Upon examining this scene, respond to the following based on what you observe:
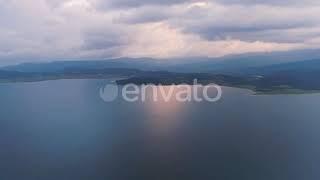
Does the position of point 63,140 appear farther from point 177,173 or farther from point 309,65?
point 309,65

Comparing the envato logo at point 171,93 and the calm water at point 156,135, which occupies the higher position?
the envato logo at point 171,93

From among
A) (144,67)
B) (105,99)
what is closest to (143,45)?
(144,67)

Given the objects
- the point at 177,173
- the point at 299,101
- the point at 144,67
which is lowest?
the point at 177,173

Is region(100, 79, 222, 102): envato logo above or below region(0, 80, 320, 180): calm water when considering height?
above

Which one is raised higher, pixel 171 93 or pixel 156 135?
pixel 171 93
